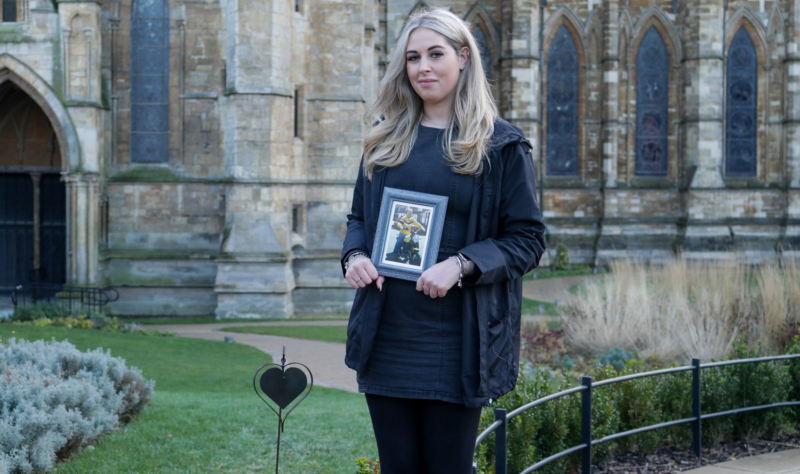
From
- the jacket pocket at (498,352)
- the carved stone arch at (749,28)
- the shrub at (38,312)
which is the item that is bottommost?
the shrub at (38,312)

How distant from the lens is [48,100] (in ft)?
56.7

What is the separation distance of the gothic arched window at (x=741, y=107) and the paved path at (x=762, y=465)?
22.0 metres

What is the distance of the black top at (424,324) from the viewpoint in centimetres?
276

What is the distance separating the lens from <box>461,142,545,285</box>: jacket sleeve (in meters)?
2.82

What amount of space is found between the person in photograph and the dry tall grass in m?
8.27

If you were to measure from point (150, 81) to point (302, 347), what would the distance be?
8.17 meters

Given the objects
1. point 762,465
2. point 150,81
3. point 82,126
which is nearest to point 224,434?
point 762,465

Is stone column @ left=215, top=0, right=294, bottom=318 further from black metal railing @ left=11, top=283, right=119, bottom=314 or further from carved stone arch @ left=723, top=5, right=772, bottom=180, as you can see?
carved stone arch @ left=723, top=5, right=772, bottom=180

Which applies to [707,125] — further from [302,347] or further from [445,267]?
[445,267]

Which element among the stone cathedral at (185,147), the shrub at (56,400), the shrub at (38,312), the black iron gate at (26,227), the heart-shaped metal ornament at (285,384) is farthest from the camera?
the black iron gate at (26,227)

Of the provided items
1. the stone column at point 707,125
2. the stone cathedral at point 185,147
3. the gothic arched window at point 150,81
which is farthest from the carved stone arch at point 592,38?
the gothic arched window at point 150,81

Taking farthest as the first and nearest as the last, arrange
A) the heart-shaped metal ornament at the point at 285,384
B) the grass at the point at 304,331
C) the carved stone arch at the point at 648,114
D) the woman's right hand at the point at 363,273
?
the carved stone arch at the point at 648,114
the grass at the point at 304,331
the heart-shaped metal ornament at the point at 285,384
the woman's right hand at the point at 363,273

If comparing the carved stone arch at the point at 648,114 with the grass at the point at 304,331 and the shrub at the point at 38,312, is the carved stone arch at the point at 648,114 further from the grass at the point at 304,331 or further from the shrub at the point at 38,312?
the shrub at the point at 38,312

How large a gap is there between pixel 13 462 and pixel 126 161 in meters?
14.0
